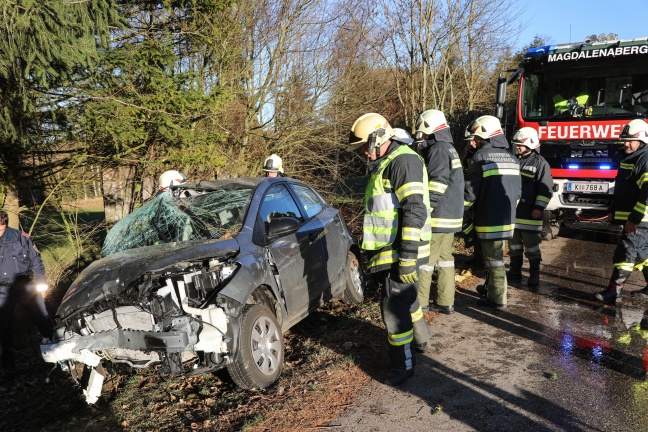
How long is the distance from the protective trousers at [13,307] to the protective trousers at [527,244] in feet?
18.4

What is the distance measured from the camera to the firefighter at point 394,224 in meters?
3.57

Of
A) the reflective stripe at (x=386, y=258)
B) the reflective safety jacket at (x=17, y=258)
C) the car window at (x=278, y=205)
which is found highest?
the car window at (x=278, y=205)

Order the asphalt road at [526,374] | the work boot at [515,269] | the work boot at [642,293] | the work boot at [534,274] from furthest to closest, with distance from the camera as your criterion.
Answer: the work boot at [515,269] < the work boot at [534,274] < the work boot at [642,293] < the asphalt road at [526,374]

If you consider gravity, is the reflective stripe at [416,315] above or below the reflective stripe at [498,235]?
below

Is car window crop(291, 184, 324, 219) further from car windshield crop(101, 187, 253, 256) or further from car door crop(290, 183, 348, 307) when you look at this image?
car windshield crop(101, 187, 253, 256)

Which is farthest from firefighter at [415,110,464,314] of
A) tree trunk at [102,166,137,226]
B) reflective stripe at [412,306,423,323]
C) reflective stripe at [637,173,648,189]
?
tree trunk at [102,166,137,226]

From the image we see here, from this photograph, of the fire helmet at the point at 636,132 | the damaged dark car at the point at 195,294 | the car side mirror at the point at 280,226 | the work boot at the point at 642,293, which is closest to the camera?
the damaged dark car at the point at 195,294

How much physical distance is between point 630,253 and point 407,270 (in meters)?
3.17

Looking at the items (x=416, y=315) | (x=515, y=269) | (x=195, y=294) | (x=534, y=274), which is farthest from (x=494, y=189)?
(x=195, y=294)

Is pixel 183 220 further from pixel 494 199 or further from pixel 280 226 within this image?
pixel 494 199

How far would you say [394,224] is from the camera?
3707 millimetres

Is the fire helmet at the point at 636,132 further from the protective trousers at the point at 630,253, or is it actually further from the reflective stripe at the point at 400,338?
the reflective stripe at the point at 400,338

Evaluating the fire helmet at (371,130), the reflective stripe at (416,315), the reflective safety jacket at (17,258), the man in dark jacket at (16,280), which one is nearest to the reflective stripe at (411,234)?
the fire helmet at (371,130)

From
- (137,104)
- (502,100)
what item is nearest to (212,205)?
(137,104)
